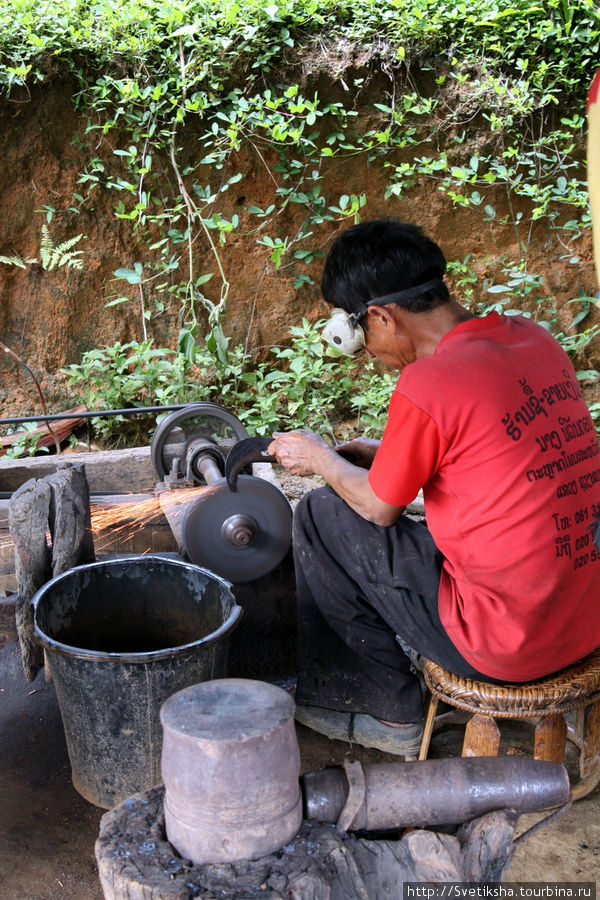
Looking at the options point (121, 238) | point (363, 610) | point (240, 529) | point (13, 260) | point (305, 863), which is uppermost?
point (121, 238)

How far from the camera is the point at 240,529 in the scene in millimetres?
3012

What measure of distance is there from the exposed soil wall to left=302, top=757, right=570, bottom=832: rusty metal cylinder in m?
5.33

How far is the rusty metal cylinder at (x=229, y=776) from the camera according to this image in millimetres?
1456

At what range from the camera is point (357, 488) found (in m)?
2.41

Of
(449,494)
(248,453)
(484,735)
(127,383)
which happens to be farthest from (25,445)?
(484,735)

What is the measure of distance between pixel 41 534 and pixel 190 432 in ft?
6.47

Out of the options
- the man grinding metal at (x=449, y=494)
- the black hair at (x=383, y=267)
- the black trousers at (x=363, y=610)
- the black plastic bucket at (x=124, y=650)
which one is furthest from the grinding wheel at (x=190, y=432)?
the black hair at (x=383, y=267)

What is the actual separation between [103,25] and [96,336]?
2391mm

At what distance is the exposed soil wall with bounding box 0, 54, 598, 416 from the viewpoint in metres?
6.10

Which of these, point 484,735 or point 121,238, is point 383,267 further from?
point 121,238

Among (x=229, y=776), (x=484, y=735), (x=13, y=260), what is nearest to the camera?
(x=229, y=776)

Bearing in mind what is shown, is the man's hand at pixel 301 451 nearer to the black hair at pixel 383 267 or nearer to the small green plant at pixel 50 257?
the black hair at pixel 383 267

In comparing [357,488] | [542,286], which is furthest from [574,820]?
[542,286]

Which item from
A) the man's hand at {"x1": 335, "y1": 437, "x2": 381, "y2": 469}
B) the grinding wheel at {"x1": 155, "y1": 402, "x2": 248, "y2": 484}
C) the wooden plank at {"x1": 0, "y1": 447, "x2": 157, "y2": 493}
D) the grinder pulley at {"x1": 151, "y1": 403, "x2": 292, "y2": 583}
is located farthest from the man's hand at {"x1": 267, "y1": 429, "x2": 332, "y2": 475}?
the wooden plank at {"x1": 0, "y1": 447, "x2": 157, "y2": 493}
